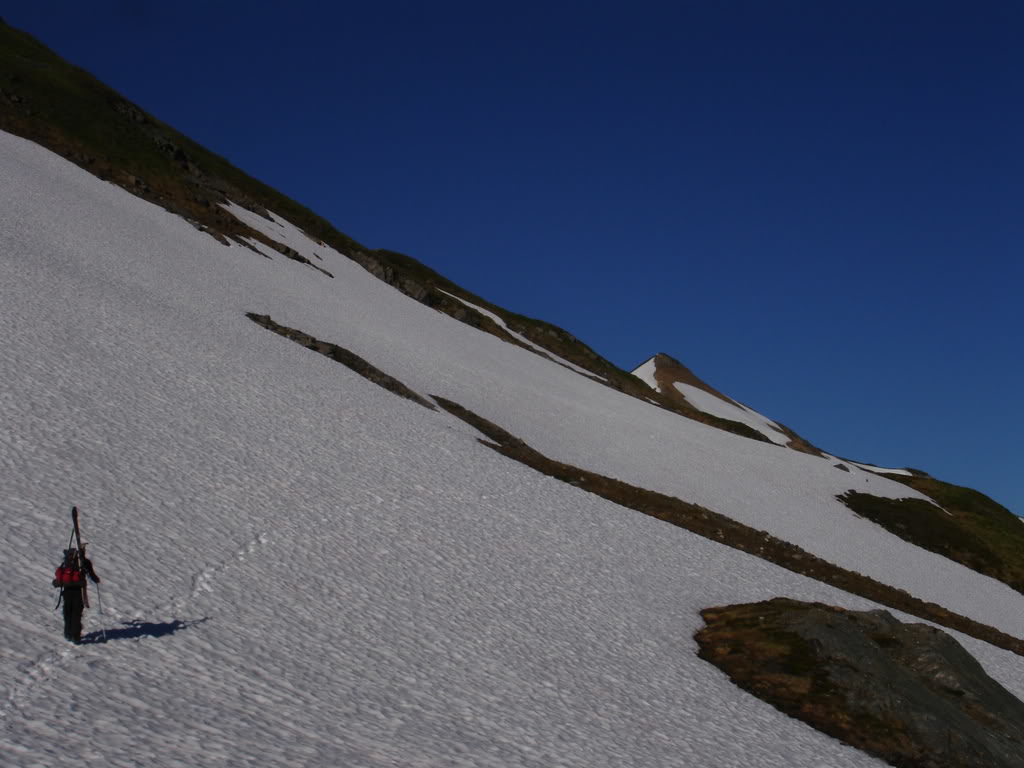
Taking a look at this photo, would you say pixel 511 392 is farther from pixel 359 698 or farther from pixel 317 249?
pixel 359 698

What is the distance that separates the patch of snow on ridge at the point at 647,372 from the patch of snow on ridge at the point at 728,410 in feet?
16.3

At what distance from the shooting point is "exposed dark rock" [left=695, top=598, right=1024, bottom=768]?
17.3 metres

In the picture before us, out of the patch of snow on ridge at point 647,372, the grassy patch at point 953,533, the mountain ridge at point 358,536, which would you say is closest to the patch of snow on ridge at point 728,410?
the patch of snow on ridge at point 647,372

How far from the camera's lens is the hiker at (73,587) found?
1078 centimetres

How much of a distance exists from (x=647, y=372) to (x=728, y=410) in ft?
75.5

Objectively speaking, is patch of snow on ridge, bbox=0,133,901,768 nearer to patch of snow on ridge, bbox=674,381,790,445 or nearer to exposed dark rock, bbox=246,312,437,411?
exposed dark rock, bbox=246,312,437,411

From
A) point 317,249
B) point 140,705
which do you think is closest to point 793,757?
point 140,705

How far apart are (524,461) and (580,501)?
239 inches

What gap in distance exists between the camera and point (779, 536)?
41.7 meters

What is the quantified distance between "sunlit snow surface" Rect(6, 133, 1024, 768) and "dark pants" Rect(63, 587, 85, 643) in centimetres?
23

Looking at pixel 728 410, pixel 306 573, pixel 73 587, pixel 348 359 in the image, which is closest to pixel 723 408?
pixel 728 410

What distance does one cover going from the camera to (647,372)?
144 meters

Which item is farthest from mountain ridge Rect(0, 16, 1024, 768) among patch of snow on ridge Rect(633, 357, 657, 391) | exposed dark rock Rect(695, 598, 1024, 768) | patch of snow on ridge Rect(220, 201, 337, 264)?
patch of snow on ridge Rect(633, 357, 657, 391)

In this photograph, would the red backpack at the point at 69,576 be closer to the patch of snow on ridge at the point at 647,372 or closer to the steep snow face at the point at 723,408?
the steep snow face at the point at 723,408
